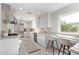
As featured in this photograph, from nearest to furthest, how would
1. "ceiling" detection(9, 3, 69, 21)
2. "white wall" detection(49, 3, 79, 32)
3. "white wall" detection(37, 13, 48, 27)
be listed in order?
"ceiling" detection(9, 3, 69, 21) < "white wall" detection(49, 3, 79, 32) < "white wall" detection(37, 13, 48, 27)

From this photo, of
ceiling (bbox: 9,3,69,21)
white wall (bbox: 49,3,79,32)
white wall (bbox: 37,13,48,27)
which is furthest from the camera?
white wall (bbox: 37,13,48,27)

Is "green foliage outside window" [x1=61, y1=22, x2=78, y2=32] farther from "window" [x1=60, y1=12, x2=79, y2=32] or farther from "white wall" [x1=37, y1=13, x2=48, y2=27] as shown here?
"white wall" [x1=37, y1=13, x2=48, y2=27]

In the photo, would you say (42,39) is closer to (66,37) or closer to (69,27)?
(66,37)

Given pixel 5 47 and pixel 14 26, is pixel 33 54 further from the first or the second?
pixel 14 26

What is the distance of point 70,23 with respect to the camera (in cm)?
187

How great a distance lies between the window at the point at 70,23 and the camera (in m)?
Answer: 1.85

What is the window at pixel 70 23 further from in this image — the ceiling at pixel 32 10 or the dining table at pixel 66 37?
the ceiling at pixel 32 10

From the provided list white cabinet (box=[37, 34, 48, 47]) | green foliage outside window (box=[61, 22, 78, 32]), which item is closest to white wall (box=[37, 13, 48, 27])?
white cabinet (box=[37, 34, 48, 47])

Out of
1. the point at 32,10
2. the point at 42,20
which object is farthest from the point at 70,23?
the point at 32,10

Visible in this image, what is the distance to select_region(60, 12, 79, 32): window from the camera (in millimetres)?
1854

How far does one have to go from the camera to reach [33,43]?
5.90 feet

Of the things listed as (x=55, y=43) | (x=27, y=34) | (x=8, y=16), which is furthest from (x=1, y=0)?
(x=55, y=43)

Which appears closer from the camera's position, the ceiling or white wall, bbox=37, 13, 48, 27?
the ceiling

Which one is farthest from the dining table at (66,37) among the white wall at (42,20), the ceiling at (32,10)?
the ceiling at (32,10)
